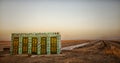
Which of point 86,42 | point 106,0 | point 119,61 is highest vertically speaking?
point 106,0

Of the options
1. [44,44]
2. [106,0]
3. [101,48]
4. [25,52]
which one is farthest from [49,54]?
[106,0]

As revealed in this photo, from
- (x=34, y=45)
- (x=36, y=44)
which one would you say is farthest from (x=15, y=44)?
(x=36, y=44)

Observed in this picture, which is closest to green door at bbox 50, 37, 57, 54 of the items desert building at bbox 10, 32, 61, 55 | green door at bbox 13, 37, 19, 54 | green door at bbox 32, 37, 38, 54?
desert building at bbox 10, 32, 61, 55

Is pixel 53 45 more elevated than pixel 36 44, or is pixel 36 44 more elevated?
pixel 36 44

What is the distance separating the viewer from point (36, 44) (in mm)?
11844

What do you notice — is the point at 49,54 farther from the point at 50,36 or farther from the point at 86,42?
the point at 86,42

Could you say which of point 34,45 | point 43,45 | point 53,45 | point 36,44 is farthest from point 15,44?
point 53,45

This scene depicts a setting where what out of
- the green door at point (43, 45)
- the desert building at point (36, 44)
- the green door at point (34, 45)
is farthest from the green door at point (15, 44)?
the green door at point (43, 45)

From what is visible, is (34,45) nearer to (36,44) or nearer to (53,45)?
(36,44)

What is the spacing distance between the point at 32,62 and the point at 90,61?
3.83 meters

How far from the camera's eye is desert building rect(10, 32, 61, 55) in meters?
11.8

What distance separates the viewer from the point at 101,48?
45.2 feet

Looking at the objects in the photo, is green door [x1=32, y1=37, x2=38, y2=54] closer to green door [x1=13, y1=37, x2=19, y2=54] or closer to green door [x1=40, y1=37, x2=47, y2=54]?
green door [x1=40, y1=37, x2=47, y2=54]

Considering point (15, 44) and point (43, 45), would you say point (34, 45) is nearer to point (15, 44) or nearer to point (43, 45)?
point (43, 45)
